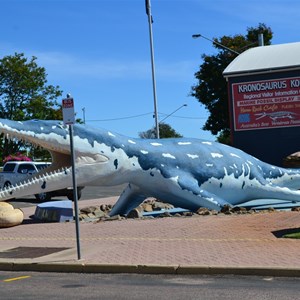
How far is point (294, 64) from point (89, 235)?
19.0 meters

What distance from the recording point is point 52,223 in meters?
15.4

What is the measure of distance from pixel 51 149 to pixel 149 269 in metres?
5.97

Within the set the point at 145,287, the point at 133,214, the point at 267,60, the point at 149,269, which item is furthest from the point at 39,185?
the point at 267,60

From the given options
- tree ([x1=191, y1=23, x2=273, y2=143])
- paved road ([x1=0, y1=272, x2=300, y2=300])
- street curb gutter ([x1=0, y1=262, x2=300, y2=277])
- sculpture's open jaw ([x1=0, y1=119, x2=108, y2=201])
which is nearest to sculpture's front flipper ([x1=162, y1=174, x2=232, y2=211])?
sculpture's open jaw ([x1=0, y1=119, x2=108, y2=201])

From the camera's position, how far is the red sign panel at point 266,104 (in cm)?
2972

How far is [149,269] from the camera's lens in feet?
29.7

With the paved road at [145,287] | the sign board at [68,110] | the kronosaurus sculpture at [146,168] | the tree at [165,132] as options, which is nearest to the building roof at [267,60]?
the kronosaurus sculpture at [146,168]

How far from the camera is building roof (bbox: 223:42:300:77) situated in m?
29.5

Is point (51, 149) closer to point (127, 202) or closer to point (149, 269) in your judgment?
point (127, 202)

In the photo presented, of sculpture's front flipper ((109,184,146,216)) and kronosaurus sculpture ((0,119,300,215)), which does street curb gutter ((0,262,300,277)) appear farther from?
sculpture's front flipper ((109,184,146,216))

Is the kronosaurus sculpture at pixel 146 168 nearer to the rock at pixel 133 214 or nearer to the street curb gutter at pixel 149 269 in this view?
the rock at pixel 133 214

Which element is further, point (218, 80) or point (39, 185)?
point (218, 80)

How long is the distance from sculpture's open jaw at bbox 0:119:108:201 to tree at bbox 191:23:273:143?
115ft

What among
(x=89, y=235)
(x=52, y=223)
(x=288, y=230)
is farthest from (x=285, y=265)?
(x=52, y=223)
